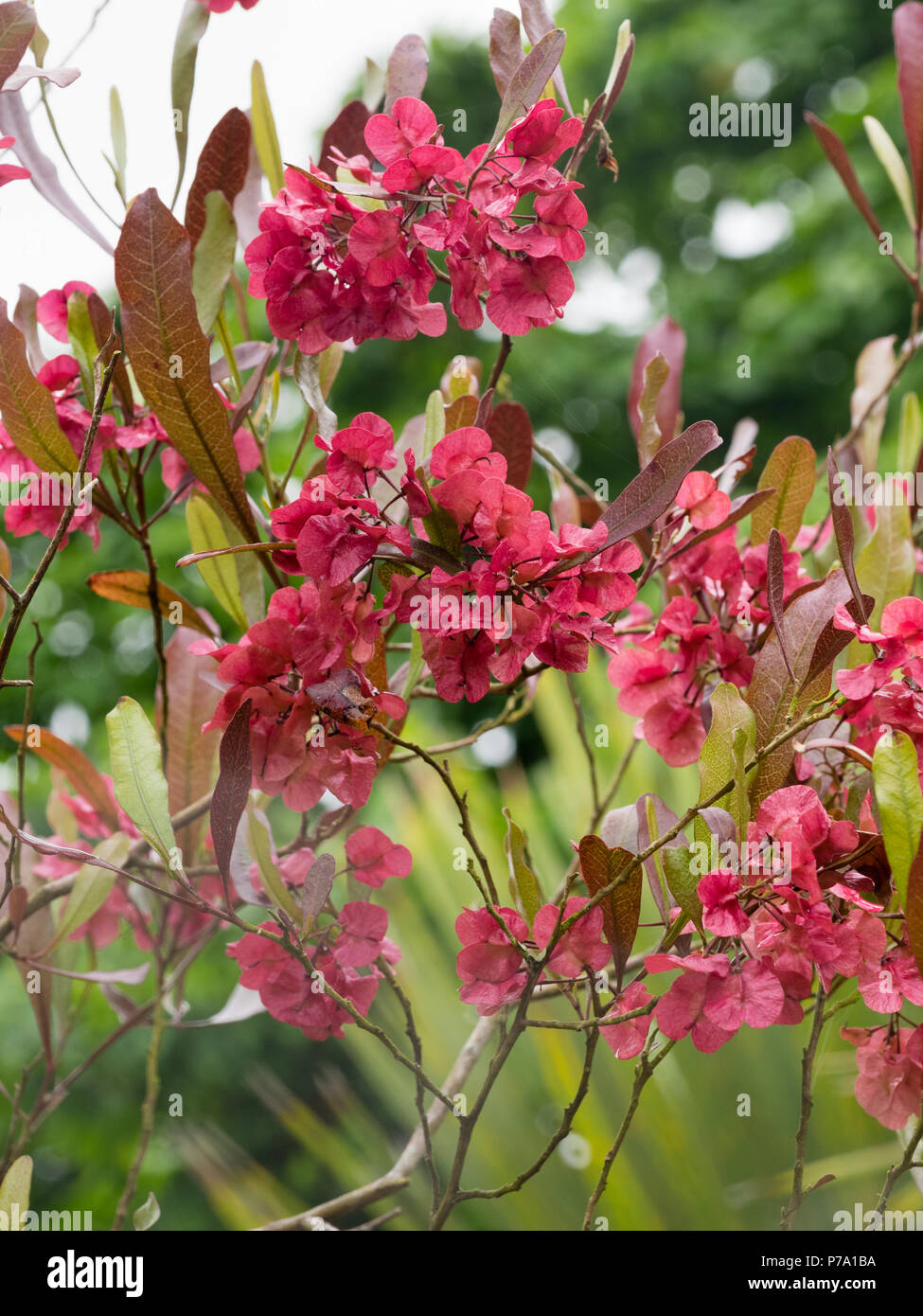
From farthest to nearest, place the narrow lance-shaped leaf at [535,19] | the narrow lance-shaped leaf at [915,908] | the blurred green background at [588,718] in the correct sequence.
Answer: the blurred green background at [588,718], the narrow lance-shaped leaf at [535,19], the narrow lance-shaped leaf at [915,908]

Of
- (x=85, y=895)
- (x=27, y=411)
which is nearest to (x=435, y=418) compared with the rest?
(x=27, y=411)

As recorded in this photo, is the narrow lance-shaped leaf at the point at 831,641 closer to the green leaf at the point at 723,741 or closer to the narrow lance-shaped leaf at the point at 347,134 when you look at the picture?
the green leaf at the point at 723,741

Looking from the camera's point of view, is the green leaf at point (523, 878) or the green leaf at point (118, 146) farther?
the green leaf at point (118, 146)

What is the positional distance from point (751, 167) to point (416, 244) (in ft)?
12.7

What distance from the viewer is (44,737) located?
1.77 ft

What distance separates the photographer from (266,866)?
1.24 ft

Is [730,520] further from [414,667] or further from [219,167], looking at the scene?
[219,167]

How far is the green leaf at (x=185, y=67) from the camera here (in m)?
0.46

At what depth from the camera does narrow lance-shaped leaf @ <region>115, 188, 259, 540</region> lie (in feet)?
1.17

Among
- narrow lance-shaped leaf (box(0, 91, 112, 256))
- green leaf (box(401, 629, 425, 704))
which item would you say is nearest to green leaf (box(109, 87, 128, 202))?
narrow lance-shaped leaf (box(0, 91, 112, 256))

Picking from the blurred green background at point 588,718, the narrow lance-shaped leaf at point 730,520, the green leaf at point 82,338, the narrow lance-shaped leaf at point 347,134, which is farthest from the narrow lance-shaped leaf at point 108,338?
the blurred green background at point 588,718

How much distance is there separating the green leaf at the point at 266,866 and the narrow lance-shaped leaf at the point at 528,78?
24 cm

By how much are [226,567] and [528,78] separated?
0.70 ft
